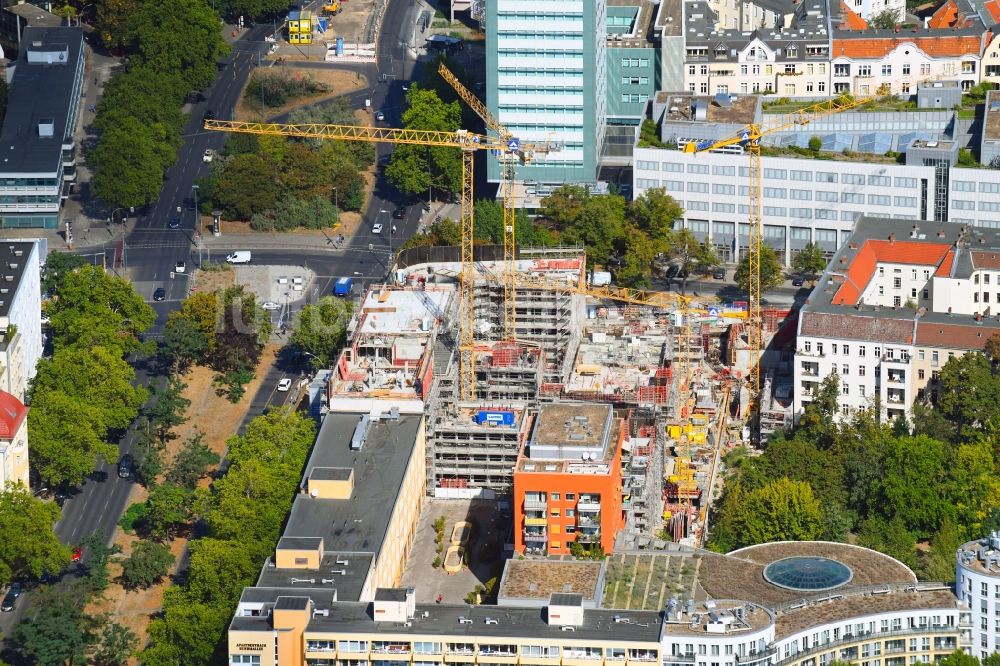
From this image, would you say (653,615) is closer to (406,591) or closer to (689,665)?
(689,665)

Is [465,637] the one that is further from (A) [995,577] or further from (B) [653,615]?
(A) [995,577]

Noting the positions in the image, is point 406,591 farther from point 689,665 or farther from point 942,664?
point 942,664

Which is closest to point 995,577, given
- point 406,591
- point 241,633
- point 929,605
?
point 929,605

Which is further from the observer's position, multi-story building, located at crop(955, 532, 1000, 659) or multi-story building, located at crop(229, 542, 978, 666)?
multi-story building, located at crop(955, 532, 1000, 659)

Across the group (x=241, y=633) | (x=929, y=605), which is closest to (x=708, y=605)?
Result: (x=929, y=605)

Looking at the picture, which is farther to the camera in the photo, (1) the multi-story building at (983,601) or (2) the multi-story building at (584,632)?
(1) the multi-story building at (983,601)

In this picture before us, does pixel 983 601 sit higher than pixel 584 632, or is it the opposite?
pixel 983 601

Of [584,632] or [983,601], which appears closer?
[584,632]
